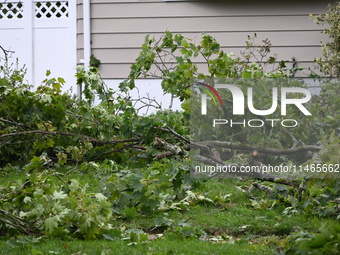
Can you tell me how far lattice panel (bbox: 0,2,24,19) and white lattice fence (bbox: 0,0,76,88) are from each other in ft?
0.09

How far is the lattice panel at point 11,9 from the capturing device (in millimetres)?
11992

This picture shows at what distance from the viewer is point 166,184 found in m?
5.12

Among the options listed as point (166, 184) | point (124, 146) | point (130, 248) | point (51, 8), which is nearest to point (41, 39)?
point (51, 8)

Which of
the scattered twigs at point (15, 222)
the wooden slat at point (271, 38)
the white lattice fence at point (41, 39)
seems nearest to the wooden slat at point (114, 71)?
the wooden slat at point (271, 38)

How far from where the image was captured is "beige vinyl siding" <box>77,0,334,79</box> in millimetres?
10914

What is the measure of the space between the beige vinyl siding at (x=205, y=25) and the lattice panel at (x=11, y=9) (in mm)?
1489

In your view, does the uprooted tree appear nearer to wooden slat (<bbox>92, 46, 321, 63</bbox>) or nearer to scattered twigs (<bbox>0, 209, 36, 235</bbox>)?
scattered twigs (<bbox>0, 209, 36, 235</bbox>)

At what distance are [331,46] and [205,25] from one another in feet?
6.92

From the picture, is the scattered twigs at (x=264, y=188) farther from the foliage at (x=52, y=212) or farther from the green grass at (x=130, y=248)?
the foliage at (x=52, y=212)

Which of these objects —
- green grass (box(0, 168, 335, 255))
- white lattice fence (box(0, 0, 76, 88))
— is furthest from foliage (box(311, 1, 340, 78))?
white lattice fence (box(0, 0, 76, 88))

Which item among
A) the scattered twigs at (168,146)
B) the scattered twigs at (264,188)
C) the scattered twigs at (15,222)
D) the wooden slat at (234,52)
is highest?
the wooden slat at (234,52)

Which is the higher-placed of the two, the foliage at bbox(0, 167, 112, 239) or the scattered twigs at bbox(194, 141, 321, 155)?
the scattered twigs at bbox(194, 141, 321, 155)

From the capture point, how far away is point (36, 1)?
11.9m

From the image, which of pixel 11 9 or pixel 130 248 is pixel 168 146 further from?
pixel 11 9
